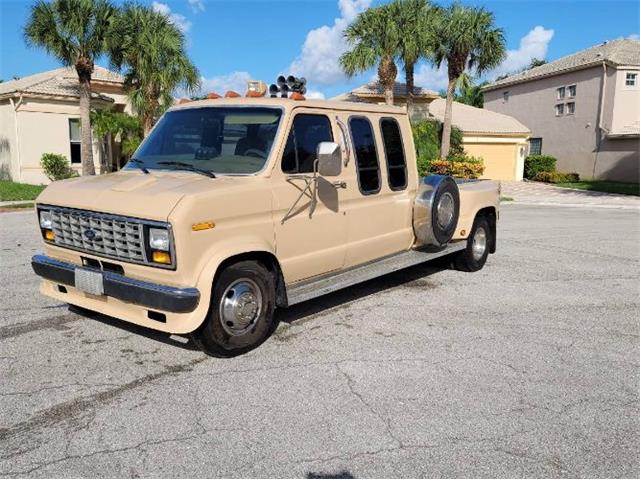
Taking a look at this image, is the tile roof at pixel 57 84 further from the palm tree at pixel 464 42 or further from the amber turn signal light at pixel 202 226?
the amber turn signal light at pixel 202 226

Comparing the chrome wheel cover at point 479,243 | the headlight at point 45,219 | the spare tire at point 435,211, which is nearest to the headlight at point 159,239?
the headlight at point 45,219

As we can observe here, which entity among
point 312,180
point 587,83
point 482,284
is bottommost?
point 482,284

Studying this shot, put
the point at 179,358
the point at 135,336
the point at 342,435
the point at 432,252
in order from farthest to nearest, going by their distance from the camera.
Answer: the point at 432,252 → the point at 135,336 → the point at 179,358 → the point at 342,435

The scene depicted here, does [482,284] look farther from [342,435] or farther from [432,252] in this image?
[342,435]

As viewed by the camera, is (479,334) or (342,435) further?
(479,334)

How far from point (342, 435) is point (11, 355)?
2944mm

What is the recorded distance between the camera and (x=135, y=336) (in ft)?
16.9

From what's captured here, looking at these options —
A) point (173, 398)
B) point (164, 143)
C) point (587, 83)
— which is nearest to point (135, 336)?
point (173, 398)

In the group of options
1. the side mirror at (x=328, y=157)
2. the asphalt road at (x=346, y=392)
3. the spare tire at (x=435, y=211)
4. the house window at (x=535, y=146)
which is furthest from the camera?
the house window at (x=535, y=146)

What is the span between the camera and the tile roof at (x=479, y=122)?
3247 centimetres

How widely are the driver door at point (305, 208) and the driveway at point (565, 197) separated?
1712 cm

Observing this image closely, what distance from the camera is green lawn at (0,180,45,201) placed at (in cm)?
1830

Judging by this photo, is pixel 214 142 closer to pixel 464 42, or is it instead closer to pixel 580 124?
pixel 464 42

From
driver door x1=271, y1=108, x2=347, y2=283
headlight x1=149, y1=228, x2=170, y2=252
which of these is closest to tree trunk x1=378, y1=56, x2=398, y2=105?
driver door x1=271, y1=108, x2=347, y2=283
